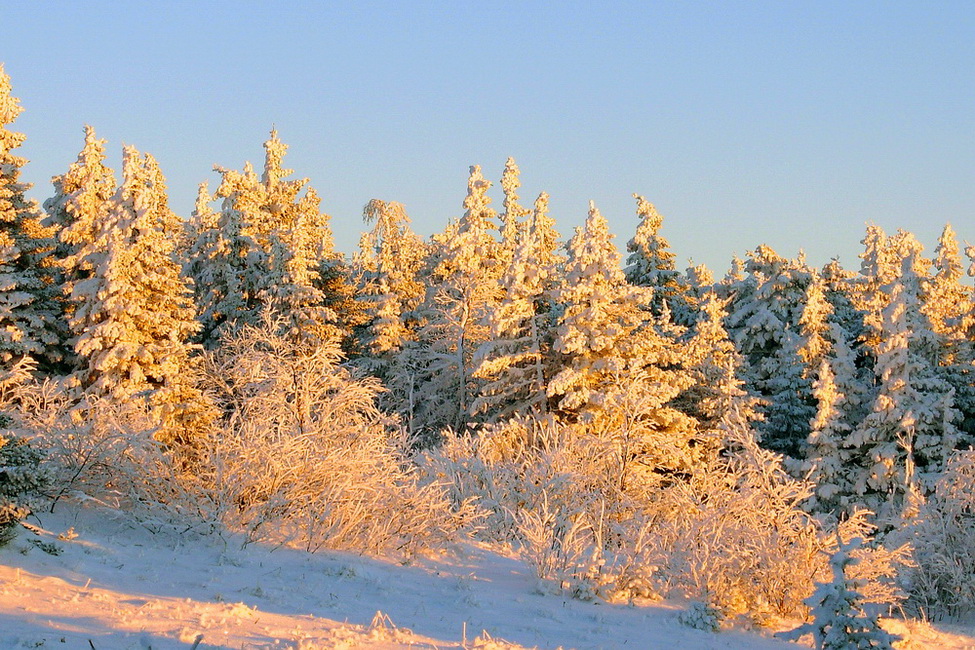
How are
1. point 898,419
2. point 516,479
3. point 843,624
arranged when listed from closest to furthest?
point 843,624, point 516,479, point 898,419

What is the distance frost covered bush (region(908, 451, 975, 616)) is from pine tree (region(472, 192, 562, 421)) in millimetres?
14446

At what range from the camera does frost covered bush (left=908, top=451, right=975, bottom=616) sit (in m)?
14.5

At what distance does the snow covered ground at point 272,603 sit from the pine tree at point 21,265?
733 inches

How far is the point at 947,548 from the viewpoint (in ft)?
50.2

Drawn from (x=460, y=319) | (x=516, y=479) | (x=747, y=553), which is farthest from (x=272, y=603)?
(x=460, y=319)

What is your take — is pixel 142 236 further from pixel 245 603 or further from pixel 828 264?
pixel 828 264

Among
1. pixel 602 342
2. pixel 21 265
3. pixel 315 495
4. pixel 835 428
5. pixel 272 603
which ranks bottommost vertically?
pixel 272 603

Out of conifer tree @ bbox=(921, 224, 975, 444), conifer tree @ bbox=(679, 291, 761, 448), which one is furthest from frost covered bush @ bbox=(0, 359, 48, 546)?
conifer tree @ bbox=(921, 224, 975, 444)

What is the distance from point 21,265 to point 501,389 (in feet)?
49.2

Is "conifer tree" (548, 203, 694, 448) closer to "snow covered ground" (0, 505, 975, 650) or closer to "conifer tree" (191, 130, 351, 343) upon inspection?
"conifer tree" (191, 130, 351, 343)

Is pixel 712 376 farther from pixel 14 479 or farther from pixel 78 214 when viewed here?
pixel 14 479

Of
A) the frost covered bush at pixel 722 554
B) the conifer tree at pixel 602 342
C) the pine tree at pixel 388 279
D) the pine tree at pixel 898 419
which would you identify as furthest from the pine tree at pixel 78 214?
the pine tree at pixel 898 419

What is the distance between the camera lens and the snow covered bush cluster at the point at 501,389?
10.0 metres

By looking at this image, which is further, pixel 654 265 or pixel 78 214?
pixel 654 265
